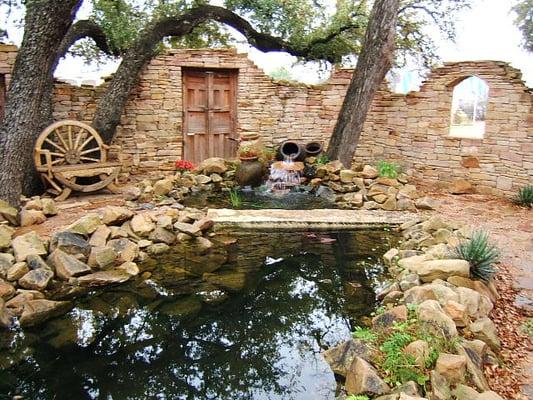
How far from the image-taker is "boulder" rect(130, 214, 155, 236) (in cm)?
546

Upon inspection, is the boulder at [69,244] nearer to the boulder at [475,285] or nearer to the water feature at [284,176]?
the boulder at [475,285]

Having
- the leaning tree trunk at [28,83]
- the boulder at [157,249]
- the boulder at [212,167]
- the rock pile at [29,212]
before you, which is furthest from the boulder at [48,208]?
the boulder at [212,167]

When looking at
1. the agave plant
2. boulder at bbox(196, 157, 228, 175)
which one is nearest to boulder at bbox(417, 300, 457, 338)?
the agave plant

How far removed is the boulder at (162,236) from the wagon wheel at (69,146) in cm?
235

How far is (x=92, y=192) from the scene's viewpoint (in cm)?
733

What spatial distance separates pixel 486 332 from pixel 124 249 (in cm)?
367

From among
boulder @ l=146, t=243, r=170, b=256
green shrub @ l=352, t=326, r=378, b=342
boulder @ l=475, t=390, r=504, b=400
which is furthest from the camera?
boulder @ l=146, t=243, r=170, b=256

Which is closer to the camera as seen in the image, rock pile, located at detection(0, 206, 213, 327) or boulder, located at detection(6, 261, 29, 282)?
rock pile, located at detection(0, 206, 213, 327)

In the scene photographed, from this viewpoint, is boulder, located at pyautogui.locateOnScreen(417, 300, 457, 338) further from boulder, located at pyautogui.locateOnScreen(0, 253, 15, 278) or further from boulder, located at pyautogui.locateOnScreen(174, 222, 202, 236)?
boulder, located at pyautogui.locateOnScreen(0, 253, 15, 278)

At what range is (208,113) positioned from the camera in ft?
30.6

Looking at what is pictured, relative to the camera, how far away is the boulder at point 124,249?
4.95 metres

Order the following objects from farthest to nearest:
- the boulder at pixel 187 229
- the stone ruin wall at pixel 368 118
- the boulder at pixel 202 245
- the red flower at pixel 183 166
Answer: the red flower at pixel 183 166
the stone ruin wall at pixel 368 118
the boulder at pixel 187 229
the boulder at pixel 202 245

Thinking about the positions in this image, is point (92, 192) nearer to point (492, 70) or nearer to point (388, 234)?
point (388, 234)

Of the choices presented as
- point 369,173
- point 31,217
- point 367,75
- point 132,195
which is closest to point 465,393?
point 31,217
